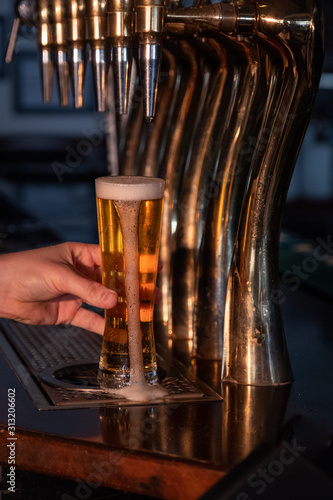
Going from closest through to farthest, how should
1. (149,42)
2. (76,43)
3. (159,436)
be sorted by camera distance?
(159,436) < (149,42) < (76,43)

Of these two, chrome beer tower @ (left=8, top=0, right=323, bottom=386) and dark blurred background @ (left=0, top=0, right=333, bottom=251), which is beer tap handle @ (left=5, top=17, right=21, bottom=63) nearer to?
chrome beer tower @ (left=8, top=0, right=323, bottom=386)

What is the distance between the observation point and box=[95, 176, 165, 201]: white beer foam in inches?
39.9

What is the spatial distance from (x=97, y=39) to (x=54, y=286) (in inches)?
16.3

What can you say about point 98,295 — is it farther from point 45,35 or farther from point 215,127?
point 45,35

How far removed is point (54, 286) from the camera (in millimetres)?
1126

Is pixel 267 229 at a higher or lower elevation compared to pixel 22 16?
lower

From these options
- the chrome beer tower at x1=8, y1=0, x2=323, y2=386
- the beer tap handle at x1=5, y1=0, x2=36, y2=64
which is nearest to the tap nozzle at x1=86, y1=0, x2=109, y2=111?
the chrome beer tower at x1=8, y1=0, x2=323, y2=386

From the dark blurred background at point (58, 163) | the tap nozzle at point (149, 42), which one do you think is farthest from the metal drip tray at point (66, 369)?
the dark blurred background at point (58, 163)

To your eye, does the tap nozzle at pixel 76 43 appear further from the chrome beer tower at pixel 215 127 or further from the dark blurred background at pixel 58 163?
the dark blurred background at pixel 58 163

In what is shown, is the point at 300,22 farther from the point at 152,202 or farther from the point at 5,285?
the point at 5,285

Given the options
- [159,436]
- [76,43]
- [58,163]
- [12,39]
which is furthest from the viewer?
[58,163]

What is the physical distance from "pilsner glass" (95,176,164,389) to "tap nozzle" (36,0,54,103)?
1.39 feet

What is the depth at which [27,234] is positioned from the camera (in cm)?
222

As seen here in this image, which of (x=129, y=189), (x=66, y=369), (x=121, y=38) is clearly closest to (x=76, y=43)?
(x=121, y=38)
